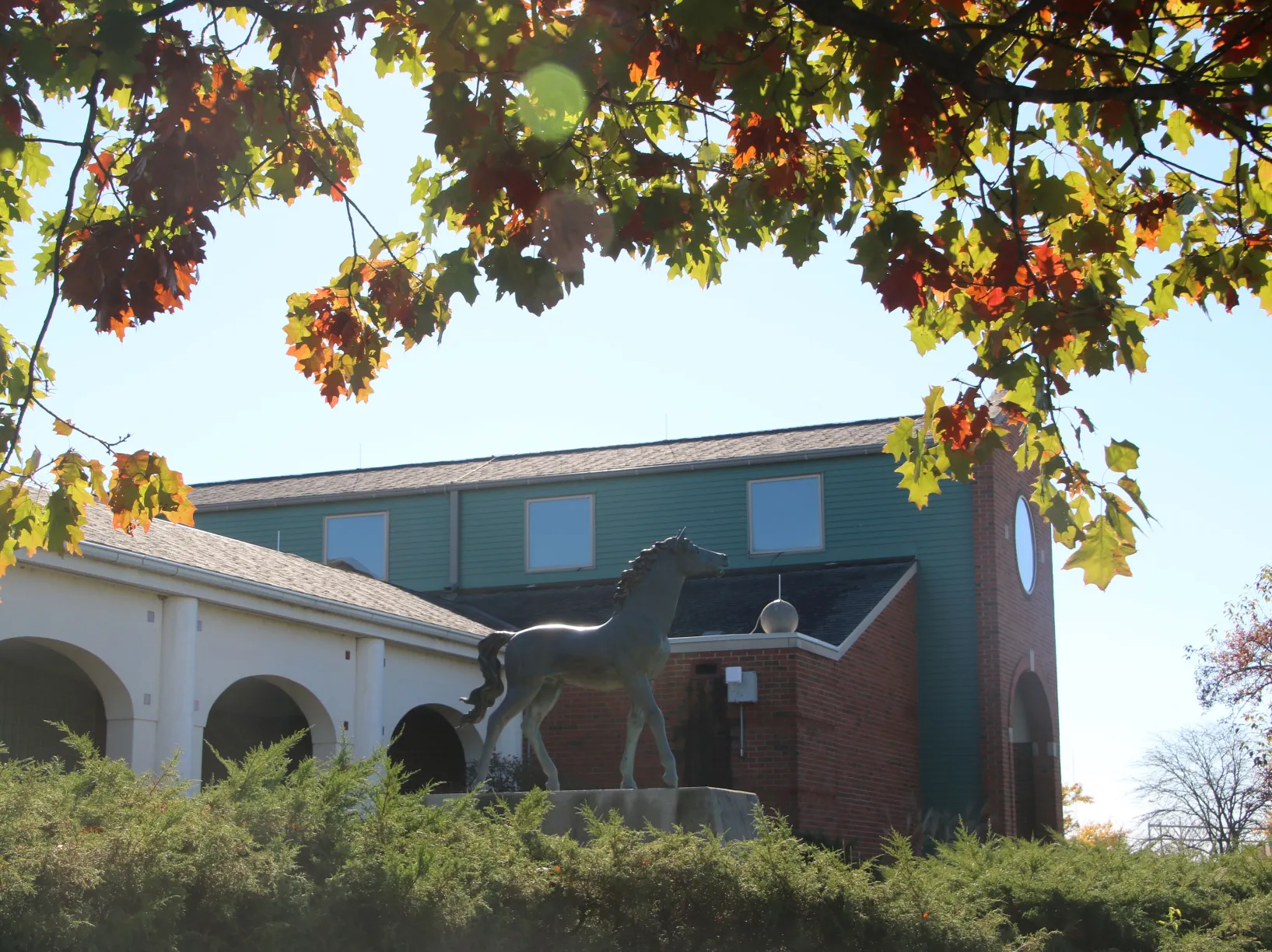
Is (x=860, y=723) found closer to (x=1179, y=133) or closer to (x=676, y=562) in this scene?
(x=676, y=562)

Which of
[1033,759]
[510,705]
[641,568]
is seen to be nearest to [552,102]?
[641,568]

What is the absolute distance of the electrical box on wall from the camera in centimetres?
1938

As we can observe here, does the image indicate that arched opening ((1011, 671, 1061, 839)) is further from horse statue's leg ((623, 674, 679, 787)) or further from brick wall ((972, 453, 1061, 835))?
horse statue's leg ((623, 674, 679, 787))

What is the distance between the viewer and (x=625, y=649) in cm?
1302

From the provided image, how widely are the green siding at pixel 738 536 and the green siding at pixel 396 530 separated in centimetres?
2

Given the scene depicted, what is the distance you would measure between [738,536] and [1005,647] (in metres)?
4.84

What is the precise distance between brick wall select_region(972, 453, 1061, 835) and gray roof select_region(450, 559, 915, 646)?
138 centimetres

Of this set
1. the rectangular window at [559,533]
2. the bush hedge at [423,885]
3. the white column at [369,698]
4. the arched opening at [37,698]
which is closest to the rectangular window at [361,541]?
the rectangular window at [559,533]

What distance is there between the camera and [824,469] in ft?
82.6

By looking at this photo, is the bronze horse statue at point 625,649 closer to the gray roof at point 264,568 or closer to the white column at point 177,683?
the white column at point 177,683

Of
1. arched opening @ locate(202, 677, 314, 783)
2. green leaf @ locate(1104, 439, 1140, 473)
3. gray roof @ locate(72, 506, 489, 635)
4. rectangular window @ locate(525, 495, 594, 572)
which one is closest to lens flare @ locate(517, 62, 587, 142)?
green leaf @ locate(1104, 439, 1140, 473)

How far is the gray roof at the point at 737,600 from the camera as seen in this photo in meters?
21.5

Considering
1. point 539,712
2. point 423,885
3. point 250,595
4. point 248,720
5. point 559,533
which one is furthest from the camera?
point 559,533

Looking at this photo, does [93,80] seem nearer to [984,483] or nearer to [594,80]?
[594,80]
